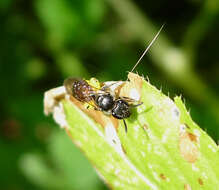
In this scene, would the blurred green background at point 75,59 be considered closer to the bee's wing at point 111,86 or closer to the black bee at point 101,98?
the black bee at point 101,98

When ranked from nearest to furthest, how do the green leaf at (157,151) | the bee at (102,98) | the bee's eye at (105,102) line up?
the green leaf at (157,151) → the bee at (102,98) → the bee's eye at (105,102)

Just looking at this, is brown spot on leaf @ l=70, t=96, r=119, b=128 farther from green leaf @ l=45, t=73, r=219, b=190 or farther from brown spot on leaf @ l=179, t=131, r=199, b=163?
brown spot on leaf @ l=179, t=131, r=199, b=163

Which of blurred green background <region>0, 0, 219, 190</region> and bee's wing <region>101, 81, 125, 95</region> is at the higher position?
bee's wing <region>101, 81, 125, 95</region>

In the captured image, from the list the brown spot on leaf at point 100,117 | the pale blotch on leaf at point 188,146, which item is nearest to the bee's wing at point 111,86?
the brown spot on leaf at point 100,117

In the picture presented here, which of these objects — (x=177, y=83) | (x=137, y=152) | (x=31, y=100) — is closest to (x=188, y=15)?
(x=177, y=83)

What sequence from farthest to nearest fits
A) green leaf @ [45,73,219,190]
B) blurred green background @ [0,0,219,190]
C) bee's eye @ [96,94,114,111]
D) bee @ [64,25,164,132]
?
blurred green background @ [0,0,219,190] < bee's eye @ [96,94,114,111] < bee @ [64,25,164,132] < green leaf @ [45,73,219,190]

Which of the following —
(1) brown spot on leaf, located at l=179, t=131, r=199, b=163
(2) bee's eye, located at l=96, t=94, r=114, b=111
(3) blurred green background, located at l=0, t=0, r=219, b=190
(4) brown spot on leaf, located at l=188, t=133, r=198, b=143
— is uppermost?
(4) brown spot on leaf, located at l=188, t=133, r=198, b=143

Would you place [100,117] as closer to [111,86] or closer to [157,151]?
[111,86]

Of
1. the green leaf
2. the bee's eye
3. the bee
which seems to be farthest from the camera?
the bee's eye

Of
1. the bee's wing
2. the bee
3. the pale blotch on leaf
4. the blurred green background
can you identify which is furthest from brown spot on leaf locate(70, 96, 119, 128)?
the blurred green background
